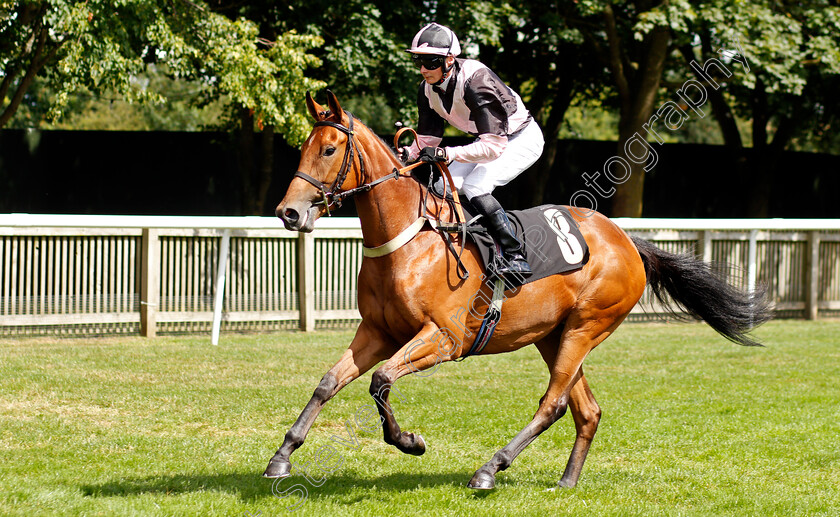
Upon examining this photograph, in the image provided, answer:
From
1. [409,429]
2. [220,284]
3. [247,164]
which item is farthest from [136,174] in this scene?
[409,429]

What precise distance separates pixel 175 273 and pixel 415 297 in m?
7.24

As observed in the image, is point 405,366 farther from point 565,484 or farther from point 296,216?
point 565,484

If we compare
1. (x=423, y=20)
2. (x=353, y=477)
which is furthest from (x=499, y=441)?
(x=423, y=20)

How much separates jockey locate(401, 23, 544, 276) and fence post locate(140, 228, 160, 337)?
6461 mm

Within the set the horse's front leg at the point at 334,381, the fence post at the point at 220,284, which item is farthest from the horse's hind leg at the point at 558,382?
the fence post at the point at 220,284

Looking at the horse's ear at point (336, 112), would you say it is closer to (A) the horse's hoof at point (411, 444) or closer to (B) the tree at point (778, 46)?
(A) the horse's hoof at point (411, 444)

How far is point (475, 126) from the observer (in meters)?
5.01

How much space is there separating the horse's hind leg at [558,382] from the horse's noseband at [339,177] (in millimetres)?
1666

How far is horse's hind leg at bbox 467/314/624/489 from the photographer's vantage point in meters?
4.86

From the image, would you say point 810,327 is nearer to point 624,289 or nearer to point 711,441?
point 711,441

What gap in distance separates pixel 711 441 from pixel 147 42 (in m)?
10.4

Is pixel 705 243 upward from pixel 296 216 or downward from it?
downward

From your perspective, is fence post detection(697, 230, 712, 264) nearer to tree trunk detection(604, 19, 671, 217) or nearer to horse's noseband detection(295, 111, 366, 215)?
tree trunk detection(604, 19, 671, 217)

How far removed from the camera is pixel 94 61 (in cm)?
1125
